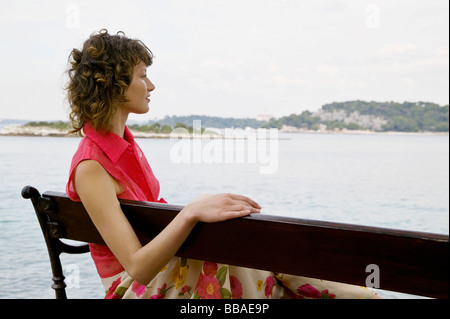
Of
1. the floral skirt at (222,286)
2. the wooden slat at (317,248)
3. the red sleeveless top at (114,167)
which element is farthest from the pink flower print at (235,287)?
the red sleeveless top at (114,167)

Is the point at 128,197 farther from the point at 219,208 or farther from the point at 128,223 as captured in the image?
the point at 219,208

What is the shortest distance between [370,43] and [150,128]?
23913 mm

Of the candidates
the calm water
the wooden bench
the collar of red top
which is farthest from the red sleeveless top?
the calm water

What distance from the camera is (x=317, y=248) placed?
0.94 metres

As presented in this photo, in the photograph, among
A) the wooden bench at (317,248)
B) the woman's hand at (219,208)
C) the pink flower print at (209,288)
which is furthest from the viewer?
the pink flower print at (209,288)

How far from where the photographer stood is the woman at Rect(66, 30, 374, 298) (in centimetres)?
110

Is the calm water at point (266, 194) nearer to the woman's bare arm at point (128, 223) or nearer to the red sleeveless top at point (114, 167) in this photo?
the red sleeveless top at point (114, 167)

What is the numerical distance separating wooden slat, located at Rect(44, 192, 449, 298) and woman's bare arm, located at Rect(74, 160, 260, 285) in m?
0.03

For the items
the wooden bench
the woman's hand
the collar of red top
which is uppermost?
the collar of red top

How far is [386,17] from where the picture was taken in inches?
1794

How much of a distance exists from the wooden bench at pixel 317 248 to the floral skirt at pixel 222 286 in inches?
3.0

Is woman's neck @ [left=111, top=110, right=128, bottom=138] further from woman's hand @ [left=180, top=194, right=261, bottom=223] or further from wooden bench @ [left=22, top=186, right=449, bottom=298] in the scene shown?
woman's hand @ [left=180, top=194, right=261, bottom=223]

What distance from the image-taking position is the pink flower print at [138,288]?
4.02ft

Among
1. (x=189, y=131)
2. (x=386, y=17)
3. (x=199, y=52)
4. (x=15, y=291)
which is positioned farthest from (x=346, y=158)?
(x=15, y=291)
